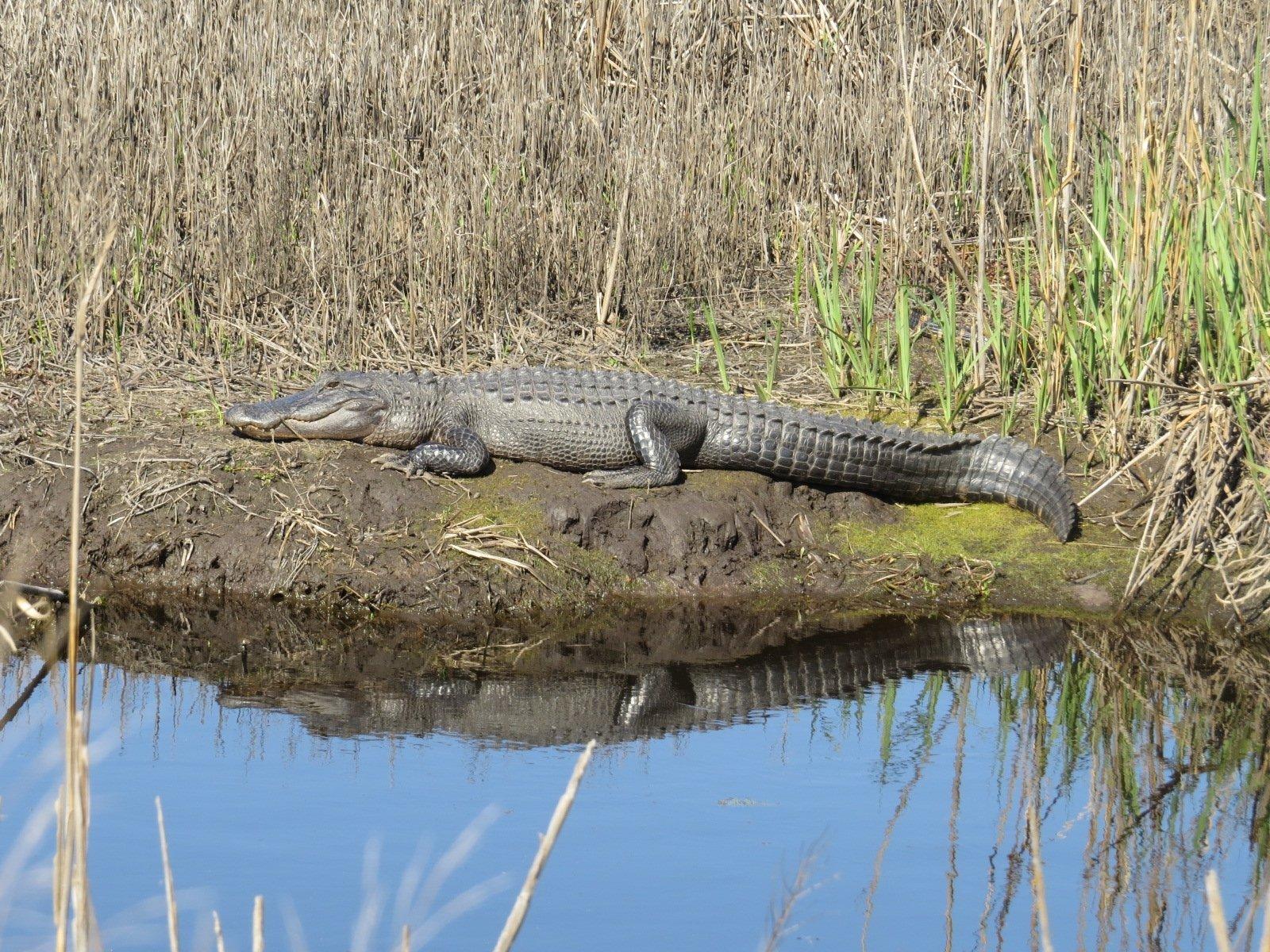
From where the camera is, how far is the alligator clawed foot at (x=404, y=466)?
231 inches

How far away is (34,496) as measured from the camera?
5.59m

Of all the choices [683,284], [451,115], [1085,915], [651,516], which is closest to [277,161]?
[451,115]

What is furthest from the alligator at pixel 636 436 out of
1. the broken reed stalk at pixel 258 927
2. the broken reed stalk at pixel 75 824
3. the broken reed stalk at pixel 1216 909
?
the broken reed stalk at pixel 1216 909

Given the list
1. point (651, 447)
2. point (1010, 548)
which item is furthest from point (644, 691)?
point (1010, 548)

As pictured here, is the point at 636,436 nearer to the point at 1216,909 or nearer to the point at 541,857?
the point at 541,857

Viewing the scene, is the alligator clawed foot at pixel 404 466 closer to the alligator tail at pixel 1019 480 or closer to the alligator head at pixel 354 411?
the alligator head at pixel 354 411

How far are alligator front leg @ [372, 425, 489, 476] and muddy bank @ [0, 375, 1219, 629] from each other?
2.3 inches

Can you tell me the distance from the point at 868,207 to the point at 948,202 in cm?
46

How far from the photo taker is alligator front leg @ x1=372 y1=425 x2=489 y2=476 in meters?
5.89

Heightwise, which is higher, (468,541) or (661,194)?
(661,194)

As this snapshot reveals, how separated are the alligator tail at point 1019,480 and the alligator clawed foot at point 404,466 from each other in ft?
7.35

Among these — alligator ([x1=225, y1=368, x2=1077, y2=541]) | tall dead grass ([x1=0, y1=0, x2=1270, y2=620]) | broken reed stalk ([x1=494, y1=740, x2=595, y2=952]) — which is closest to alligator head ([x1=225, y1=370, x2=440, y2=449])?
alligator ([x1=225, y1=368, x2=1077, y2=541])

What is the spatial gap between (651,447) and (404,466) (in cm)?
101

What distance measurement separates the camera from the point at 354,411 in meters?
6.17
